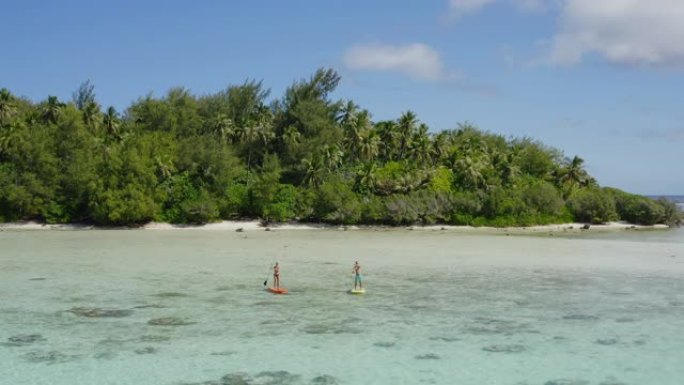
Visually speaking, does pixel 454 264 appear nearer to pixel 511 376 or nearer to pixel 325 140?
pixel 511 376

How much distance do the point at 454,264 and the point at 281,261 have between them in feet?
34.8

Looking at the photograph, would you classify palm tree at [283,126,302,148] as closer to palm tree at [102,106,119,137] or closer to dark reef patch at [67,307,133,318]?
palm tree at [102,106,119,137]

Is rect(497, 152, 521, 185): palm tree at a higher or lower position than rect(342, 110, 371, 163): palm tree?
lower

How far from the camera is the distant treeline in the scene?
2761 inches

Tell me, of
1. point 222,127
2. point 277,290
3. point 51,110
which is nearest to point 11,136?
point 51,110

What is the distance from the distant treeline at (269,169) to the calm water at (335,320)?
28888 mm

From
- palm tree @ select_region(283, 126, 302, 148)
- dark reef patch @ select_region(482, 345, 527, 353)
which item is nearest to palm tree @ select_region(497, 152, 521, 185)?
palm tree @ select_region(283, 126, 302, 148)

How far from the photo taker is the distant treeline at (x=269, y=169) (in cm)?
7012

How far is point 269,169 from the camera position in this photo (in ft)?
269

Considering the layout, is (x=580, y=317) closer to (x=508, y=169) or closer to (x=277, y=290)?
(x=277, y=290)

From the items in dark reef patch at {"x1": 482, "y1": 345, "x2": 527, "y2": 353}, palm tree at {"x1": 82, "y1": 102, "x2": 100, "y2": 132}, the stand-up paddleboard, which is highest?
palm tree at {"x1": 82, "y1": 102, "x2": 100, "y2": 132}

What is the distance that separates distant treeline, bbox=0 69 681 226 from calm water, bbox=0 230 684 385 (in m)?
28.9

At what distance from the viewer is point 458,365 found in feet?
56.4

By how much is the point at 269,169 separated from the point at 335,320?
60924 mm
